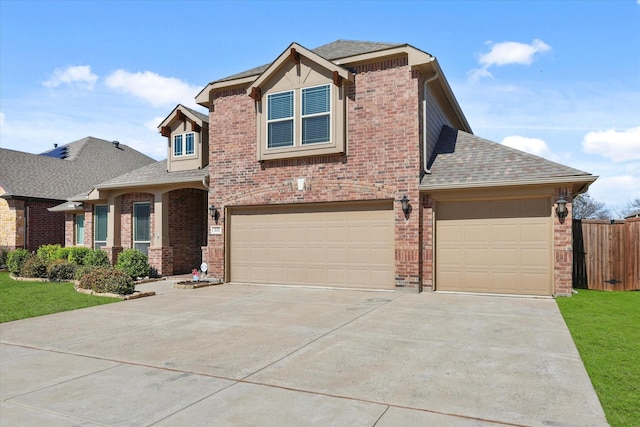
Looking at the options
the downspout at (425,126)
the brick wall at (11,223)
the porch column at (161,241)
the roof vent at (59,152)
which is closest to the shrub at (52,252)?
the brick wall at (11,223)

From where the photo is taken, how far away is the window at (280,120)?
13.0m

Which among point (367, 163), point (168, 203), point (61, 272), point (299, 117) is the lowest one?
point (61, 272)

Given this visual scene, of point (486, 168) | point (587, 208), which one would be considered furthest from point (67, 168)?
point (587, 208)

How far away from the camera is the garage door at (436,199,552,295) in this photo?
10742mm

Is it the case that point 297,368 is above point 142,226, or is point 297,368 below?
below

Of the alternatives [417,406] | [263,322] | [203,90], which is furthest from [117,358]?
[203,90]

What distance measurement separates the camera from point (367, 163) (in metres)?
12.1

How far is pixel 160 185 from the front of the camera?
1594cm

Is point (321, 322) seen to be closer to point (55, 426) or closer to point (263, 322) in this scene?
point (263, 322)

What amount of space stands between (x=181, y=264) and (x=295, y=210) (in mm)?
6247

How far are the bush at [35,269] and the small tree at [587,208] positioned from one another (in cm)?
4838

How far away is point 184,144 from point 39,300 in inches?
317

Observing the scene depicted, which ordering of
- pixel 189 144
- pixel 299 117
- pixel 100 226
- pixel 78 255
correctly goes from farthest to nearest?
pixel 100 226, pixel 78 255, pixel 189 144, pixel 299 117

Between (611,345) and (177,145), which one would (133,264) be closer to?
(177,145)
